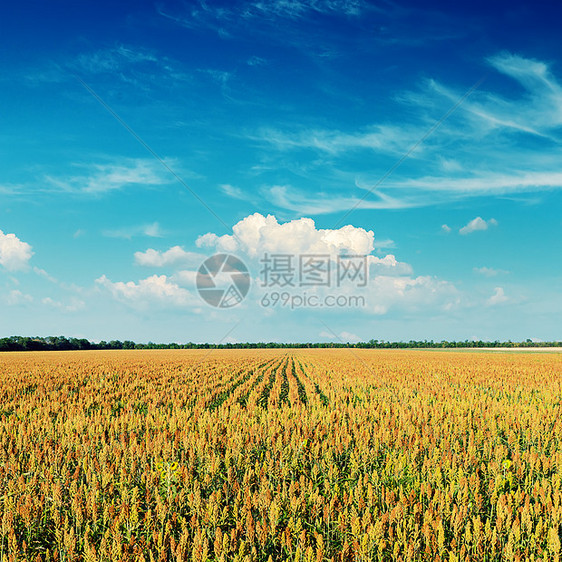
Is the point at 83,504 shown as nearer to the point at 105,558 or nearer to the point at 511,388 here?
the point at 105,558

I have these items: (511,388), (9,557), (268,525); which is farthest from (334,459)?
(511,388)

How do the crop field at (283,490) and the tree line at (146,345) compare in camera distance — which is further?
the tree line at (146,345)

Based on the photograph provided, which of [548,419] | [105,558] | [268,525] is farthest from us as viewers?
[548,419]

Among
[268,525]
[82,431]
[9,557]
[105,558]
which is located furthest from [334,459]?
[82,431]

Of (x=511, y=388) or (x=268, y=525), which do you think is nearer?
(x=268, y=525)

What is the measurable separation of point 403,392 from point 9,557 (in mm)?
12569

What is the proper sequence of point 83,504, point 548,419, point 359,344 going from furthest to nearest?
point 359,344
point 548,419
point 83,504

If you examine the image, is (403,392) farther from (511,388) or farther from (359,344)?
(359,344)

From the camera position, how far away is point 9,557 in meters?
3.79

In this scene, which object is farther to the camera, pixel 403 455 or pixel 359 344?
pixel 359 344

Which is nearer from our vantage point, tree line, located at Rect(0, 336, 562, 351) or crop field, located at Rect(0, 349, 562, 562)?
crop field, located at Rect(0, 349, 562, 562)

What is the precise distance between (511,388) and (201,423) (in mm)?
13710

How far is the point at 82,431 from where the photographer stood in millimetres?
8297

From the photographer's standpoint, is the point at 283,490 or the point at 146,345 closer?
the point at 283,490
